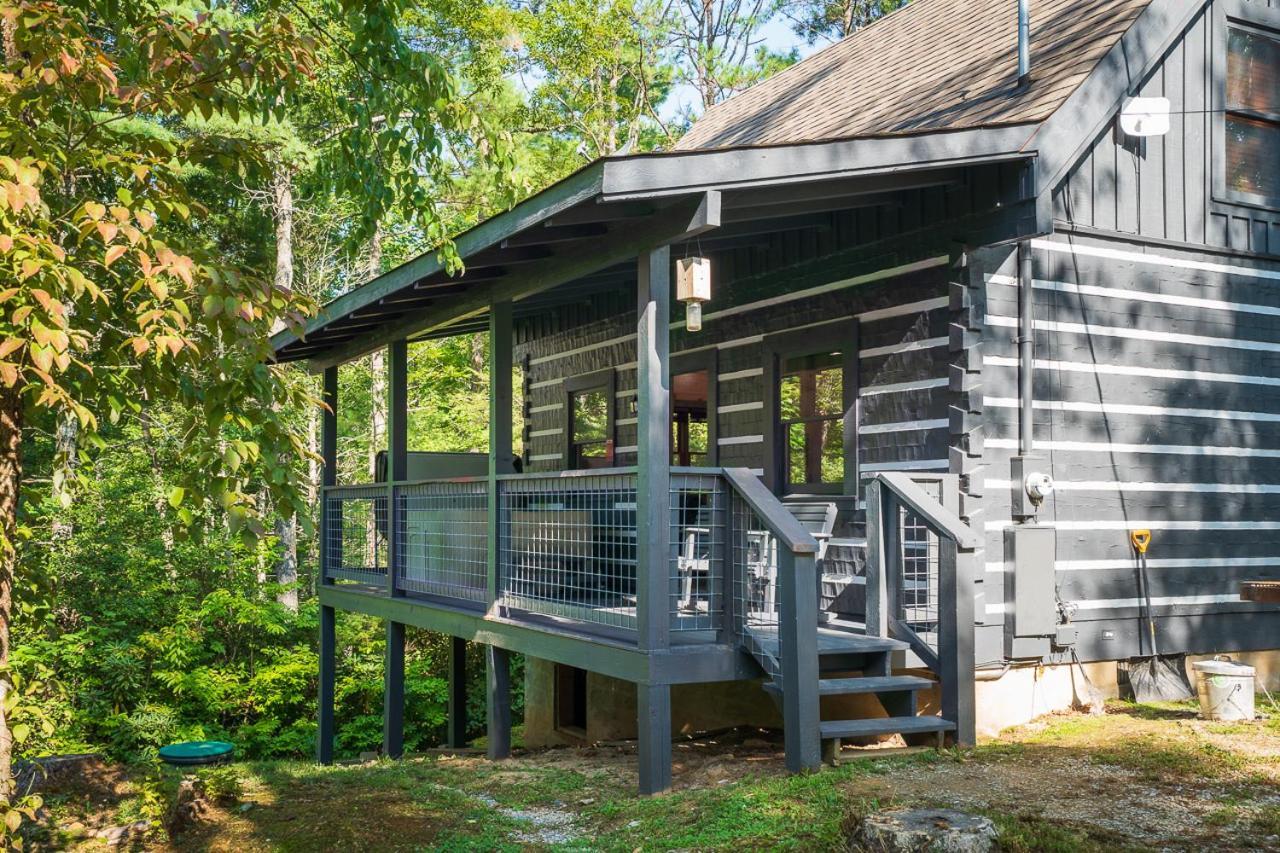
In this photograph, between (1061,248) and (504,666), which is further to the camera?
(504,666)

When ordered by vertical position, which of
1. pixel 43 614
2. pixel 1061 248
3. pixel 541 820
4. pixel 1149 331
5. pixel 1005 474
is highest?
pixel 1061 248

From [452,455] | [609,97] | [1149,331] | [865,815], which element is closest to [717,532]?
[865,815]

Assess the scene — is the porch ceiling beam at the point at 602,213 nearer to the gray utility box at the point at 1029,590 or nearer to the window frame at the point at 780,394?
the window frame at the point at 780,394

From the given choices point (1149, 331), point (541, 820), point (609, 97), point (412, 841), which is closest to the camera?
point (412, 841)

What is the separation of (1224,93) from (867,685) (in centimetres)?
599

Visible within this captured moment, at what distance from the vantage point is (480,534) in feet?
33.4

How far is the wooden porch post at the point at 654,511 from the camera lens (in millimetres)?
7086

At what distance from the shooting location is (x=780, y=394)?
416 inches

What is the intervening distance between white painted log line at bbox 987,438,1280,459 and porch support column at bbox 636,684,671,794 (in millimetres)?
3084

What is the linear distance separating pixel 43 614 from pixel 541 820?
2.97 meters

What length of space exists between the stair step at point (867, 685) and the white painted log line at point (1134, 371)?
93.9 inches

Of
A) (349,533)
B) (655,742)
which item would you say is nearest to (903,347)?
(655,742)

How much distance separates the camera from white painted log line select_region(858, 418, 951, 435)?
8.71m

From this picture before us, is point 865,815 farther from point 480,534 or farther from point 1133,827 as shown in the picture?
point 480,534
